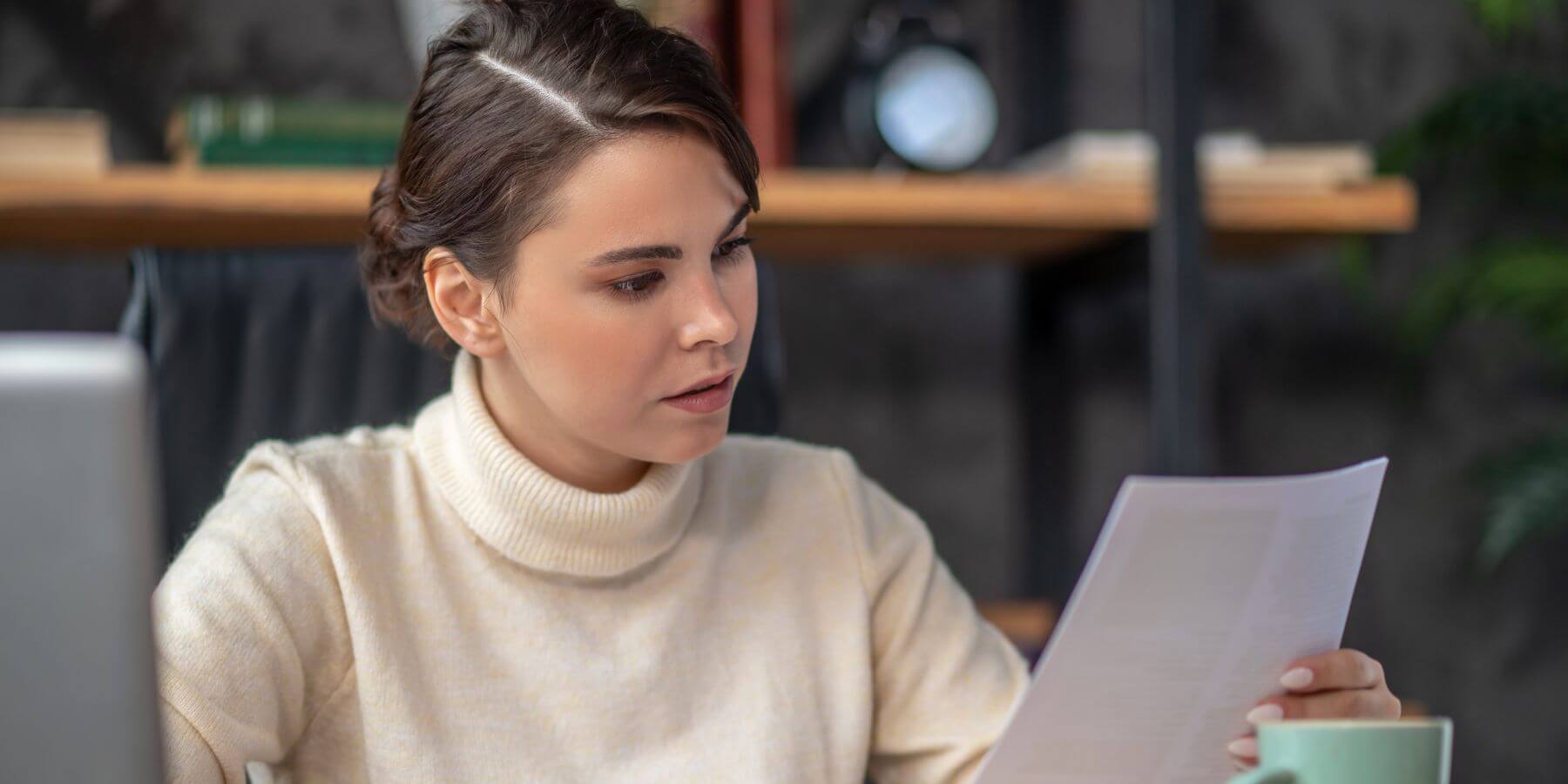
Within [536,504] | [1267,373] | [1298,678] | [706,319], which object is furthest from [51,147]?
[1267,373]

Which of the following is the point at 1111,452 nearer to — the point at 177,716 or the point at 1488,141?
the point at 1488,141

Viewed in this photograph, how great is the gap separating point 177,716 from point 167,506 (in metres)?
0.42

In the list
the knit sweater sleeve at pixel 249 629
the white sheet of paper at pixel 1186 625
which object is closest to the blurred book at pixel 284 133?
the knit sweater sleeve at pixel 249 629

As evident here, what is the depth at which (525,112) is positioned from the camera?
859 millimetres

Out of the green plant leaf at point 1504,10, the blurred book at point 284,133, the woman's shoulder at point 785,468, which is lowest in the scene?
the woman's shoulder at point 785,468

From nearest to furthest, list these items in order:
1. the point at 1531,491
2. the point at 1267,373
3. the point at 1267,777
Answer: the point at 1267,777 < the point at 1531,491 < the point at 1267,373

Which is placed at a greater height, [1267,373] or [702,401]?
[702,401]

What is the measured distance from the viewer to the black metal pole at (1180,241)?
4.89ft

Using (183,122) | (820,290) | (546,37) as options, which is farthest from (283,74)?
(546,37)

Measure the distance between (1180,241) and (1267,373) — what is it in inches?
21.5

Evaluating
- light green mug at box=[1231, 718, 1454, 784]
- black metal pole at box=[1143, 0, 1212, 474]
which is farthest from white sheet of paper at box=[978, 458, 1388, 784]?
black metal pole at box=[1143, 0, 1212, 474]

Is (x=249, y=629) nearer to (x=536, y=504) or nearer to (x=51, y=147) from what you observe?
(x=536, y=504)

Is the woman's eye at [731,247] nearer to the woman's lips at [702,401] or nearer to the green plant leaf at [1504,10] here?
the woman's lips at [702,401]

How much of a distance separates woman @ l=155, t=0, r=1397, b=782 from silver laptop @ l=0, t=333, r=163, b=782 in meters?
0.36
